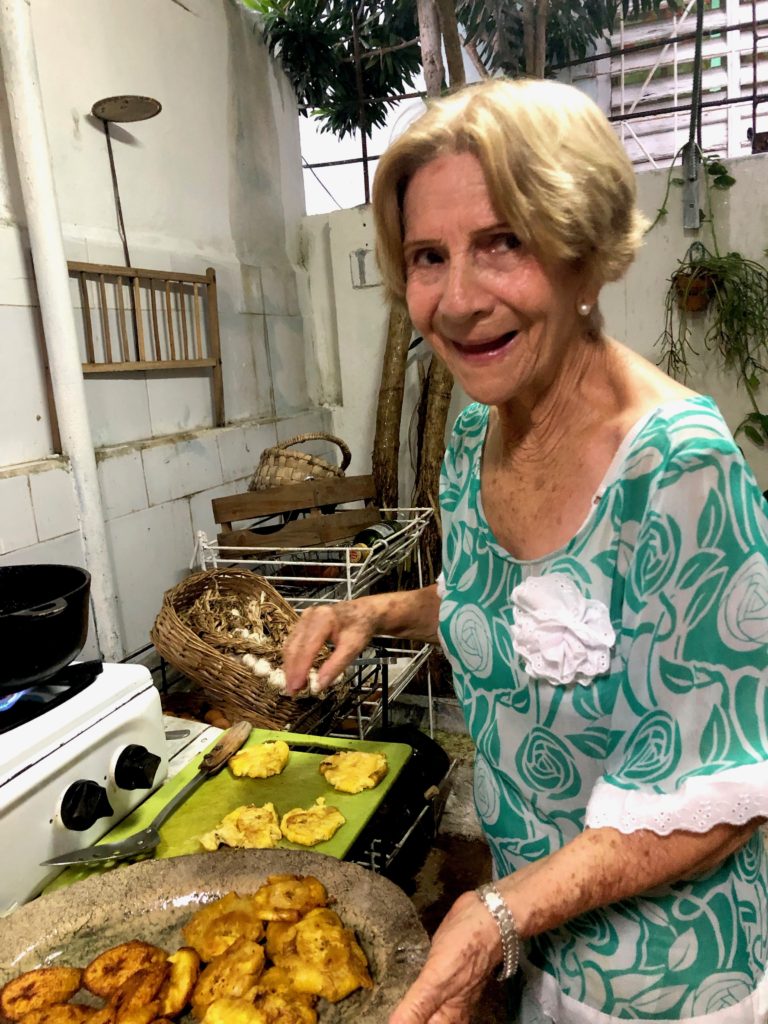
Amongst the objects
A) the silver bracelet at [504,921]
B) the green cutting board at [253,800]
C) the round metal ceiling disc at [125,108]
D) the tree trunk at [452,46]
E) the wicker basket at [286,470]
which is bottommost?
the green cutting board at [253,800]

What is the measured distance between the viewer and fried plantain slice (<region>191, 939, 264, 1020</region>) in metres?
0.75

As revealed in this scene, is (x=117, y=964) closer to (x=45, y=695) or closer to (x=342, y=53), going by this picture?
(x=45, y=695)

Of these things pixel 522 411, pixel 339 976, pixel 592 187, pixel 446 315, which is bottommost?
pixel 339 976

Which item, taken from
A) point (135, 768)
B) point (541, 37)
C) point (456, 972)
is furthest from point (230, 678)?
point (541, 37)

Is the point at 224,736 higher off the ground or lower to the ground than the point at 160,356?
lower

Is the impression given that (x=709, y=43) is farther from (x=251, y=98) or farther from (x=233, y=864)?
(x=233, y=864)

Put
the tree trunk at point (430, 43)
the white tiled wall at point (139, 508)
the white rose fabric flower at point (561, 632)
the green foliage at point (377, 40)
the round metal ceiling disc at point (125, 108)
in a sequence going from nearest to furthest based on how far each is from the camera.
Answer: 1. the white rose fabric flower at point (561, 632)
2. the white tiled wall at point (139, 508)
3. the round metal ceiling disc at point (125, 108)
4. the tree trunk at point (430, 43)
5. the green foliage at point (377, 40)

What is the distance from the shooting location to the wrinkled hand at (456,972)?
575 millimetres

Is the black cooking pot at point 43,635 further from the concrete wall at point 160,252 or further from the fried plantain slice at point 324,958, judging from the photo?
the concrete wall at point 160,252

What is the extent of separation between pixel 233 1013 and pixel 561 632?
1.64 feet

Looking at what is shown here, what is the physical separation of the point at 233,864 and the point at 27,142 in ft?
4.67

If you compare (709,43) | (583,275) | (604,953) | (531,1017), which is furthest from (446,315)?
(709,43)

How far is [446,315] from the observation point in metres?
0.71

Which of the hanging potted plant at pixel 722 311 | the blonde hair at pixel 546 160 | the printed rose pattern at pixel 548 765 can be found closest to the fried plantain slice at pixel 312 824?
the printed rose pattern at pixel 548 765
